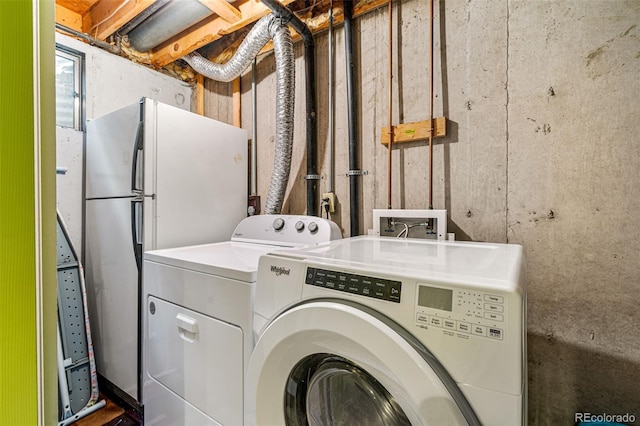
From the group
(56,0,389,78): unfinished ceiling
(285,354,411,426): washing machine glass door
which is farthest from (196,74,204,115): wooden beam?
(285,354,411,426): washing machine glass door

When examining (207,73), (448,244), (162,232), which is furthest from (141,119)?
(448,244)

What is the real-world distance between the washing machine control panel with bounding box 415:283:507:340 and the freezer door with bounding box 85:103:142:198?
1606 millimetres

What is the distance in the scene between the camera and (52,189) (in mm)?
759

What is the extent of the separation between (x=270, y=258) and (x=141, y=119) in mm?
1259

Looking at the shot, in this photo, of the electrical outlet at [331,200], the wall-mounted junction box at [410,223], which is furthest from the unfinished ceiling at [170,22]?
the wall-mounted junction box at [410,223]

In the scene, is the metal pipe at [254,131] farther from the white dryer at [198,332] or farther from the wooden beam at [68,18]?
the wooden beam at [68,18]

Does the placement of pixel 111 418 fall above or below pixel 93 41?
below

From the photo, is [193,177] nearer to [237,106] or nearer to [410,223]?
[237,106]

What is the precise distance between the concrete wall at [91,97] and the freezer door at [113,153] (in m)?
0.08

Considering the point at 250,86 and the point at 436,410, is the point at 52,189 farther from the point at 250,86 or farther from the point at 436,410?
the point at 250,86

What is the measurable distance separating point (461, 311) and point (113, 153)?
2053 millimetres

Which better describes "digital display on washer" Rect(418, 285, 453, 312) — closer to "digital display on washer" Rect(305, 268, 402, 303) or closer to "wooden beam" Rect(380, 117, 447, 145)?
"digital display on washer" Rect(305, 268, 402, 303)

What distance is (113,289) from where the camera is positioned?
1.81 meters

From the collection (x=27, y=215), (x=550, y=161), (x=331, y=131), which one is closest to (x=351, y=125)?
(x=331, y=131)
